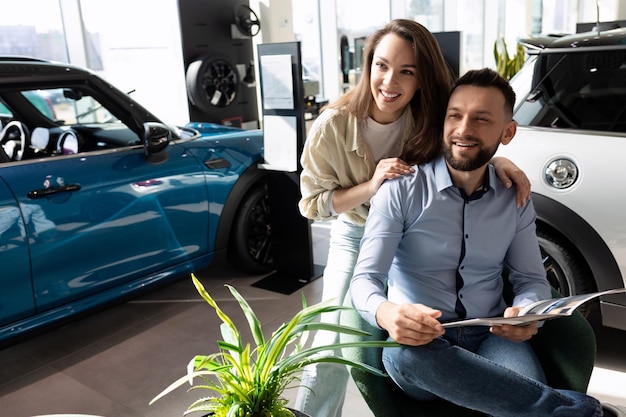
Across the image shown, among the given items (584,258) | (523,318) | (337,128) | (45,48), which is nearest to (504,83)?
(337,128)

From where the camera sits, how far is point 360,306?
1567mm

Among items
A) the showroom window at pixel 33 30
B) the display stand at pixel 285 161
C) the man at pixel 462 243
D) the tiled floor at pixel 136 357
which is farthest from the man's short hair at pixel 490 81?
the showroom window at pixel 33 30

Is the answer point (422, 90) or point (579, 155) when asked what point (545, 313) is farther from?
point (579, 155)

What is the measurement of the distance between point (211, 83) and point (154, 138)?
3.29 metres

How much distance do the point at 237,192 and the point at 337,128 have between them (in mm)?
1758

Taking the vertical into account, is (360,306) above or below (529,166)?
below

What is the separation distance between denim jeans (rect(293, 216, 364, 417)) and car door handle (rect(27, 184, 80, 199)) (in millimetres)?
1404

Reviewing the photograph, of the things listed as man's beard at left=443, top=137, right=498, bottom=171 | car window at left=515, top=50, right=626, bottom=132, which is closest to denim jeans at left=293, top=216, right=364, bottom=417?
man's beard at left=443, top=137, right=498, bottom=171

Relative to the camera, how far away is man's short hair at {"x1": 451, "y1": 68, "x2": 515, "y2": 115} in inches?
62.9

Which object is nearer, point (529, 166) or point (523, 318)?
point (523, 318)

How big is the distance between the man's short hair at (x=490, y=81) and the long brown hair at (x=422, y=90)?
0.44 ft

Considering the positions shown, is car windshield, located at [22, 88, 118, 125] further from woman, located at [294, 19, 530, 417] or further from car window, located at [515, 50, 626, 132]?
→ car window, located at [515, 50, 626, 132]

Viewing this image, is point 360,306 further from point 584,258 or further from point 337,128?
point 584,258

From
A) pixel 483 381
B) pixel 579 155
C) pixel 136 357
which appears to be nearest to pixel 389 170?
pixel 483 381
